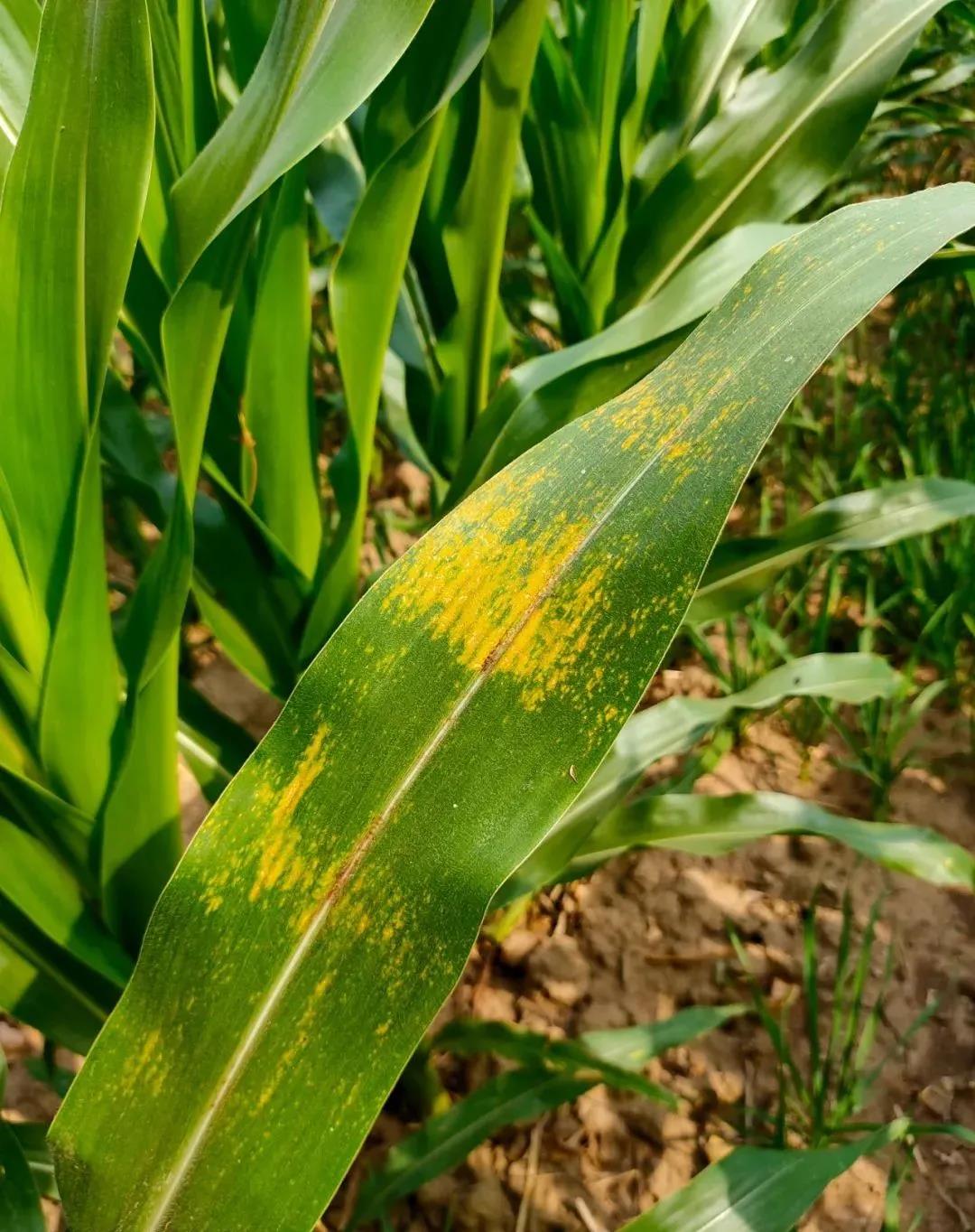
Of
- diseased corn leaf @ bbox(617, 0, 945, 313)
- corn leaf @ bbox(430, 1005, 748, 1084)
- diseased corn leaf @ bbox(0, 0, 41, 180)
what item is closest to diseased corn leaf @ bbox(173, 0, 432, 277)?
diseased corn leaf @ bbox(0, 0, 41, 180)

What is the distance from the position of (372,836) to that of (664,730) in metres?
0.46

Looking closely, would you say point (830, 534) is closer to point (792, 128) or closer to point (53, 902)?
point (792, 128)

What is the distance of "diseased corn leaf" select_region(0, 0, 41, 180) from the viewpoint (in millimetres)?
491

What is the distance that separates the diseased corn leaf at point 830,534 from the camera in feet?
2.50

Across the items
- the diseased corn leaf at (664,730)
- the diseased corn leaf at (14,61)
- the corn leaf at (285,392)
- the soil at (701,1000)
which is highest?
the diseased corn leaf at (14,61)

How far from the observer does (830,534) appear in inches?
31.0

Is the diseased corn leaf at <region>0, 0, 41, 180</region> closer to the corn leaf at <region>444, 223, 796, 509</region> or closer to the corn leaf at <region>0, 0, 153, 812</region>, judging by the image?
the corn leaf at <region>0, 0, 153, 812</region>

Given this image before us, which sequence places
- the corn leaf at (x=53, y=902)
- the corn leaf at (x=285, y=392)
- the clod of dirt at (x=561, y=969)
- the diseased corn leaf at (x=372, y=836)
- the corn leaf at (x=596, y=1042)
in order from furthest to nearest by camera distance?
1. the clod of dirt at (x=561, y=969)
2. the corn leaf at (x=596, y=1042)
3. the corn leaf at (x=285, y=392)
4. the corn leaf at (x=53, y=902)
5. the diseased corn leaf at (x=372, y=836)

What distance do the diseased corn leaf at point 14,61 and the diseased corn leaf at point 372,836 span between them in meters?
0.35

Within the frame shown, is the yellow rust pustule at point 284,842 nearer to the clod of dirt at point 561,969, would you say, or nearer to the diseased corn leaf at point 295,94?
the diseased corn leaf at point 295,94

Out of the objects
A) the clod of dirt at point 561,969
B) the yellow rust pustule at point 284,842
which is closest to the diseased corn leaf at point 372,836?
the yellow rust pustule at point 284,842

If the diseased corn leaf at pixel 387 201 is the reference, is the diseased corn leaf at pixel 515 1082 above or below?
below

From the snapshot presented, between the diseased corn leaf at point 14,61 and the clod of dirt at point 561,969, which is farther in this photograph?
the clod of dirt at point 561,969

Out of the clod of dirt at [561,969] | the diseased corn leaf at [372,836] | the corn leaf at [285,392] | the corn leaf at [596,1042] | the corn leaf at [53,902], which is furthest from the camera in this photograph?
the clod of dirt at [561,969]
